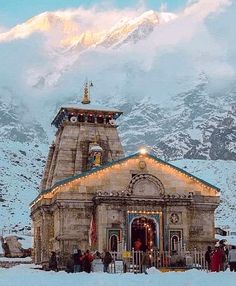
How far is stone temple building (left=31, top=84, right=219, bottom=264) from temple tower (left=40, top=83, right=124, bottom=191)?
250 cm

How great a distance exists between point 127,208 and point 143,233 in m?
2.95

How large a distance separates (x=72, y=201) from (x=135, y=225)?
439 cm

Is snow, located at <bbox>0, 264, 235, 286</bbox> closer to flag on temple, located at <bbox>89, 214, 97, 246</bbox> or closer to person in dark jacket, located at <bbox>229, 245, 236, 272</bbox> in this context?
person in dark jacket, located at <bbox>229, 245, 236, 272</bbox>

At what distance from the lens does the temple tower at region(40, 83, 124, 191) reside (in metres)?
41.8

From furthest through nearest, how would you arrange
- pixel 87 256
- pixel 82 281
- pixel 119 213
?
pixel 119 213 < pixel 87 256 < pixel 82 281

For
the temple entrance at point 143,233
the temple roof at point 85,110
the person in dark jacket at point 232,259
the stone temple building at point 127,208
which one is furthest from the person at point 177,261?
the temple roof at point 85,110

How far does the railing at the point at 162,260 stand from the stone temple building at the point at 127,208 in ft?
6.15

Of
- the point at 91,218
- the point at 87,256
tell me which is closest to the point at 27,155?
the point at 91,218

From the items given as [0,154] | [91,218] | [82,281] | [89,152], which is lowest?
[82,281]

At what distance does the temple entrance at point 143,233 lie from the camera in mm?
36219

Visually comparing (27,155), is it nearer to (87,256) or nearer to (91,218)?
(91,218)

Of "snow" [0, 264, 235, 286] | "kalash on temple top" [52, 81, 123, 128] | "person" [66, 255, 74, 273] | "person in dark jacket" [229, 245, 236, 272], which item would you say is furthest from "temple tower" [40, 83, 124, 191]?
"snow" [0, 264, 235, 286]

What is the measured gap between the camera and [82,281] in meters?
19.4

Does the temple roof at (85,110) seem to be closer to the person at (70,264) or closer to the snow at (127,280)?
the person at (70,264)
